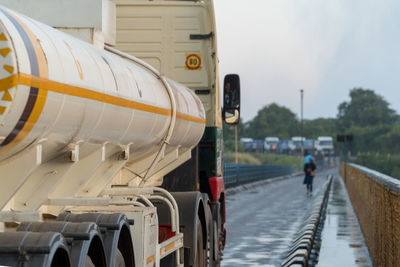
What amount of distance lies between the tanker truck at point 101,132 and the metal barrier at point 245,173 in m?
28.5

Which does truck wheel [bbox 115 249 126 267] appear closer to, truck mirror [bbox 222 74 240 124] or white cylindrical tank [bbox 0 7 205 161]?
white cylindrical tank [bbox 0 7 205 161]

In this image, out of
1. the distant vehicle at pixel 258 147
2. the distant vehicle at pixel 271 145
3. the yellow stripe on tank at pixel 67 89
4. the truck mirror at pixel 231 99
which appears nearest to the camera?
the yellow stripe on tank at pixel 67 89

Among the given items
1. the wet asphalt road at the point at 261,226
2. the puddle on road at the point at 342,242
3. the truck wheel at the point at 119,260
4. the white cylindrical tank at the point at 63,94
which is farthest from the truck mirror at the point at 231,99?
the truck wheel at the point at 119,260

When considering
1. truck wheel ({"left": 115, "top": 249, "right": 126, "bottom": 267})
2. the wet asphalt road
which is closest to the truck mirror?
the wet asphalt road

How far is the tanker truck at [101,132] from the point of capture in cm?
506

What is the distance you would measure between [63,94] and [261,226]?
17.2 meters

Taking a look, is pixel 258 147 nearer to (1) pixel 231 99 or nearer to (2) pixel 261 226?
(2) pixel 261 226

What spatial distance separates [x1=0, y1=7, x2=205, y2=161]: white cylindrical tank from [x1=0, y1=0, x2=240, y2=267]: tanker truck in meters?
0.01

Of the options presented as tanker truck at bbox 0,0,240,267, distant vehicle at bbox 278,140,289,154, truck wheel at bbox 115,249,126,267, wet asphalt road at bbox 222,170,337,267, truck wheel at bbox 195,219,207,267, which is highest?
distant vehicle at bbox 278,140,289,154

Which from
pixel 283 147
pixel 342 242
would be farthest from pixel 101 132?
pixel 283 147

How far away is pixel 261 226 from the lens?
877 inches

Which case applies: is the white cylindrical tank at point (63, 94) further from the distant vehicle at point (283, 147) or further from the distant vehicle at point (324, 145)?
the distant vehicle at point (283, 147)

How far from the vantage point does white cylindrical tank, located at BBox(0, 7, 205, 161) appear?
4.89 metres

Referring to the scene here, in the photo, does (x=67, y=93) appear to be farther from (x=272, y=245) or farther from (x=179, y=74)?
(x=272, y=245)
